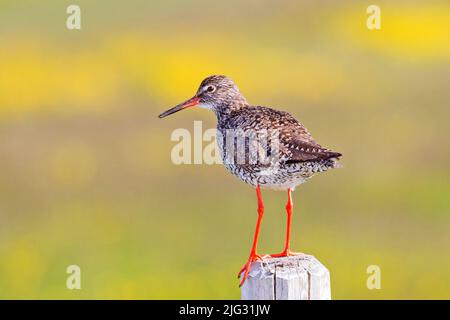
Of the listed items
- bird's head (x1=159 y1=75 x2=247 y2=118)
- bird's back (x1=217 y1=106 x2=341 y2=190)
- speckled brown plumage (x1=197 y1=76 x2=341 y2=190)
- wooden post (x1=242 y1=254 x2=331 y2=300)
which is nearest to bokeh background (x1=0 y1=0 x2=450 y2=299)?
bird's head (x1=159 y1=75 x2=247 y2=118)

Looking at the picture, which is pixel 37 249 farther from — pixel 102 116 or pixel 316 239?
pixel 102 116

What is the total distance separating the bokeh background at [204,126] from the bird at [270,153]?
17.2 ft

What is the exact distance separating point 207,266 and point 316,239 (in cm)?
201

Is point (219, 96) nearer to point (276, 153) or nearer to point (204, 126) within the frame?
point (276, 153)

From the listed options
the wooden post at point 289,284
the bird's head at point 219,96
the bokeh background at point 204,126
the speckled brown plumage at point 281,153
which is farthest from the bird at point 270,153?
the bokeh background at point 204,126

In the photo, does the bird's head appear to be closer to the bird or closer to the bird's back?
the bird

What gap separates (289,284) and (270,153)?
5.58 ft

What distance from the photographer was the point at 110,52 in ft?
87.5

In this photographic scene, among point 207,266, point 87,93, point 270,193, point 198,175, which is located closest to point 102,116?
point 87,93

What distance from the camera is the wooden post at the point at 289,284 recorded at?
7211mm

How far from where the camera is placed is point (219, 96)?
388 inches

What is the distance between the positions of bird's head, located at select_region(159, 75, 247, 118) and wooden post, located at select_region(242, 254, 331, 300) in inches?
108

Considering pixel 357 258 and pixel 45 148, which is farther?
pixel 45 148

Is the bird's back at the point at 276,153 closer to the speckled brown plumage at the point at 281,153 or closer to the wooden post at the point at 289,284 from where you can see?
the speckled brown plumage at the point at 281,153
